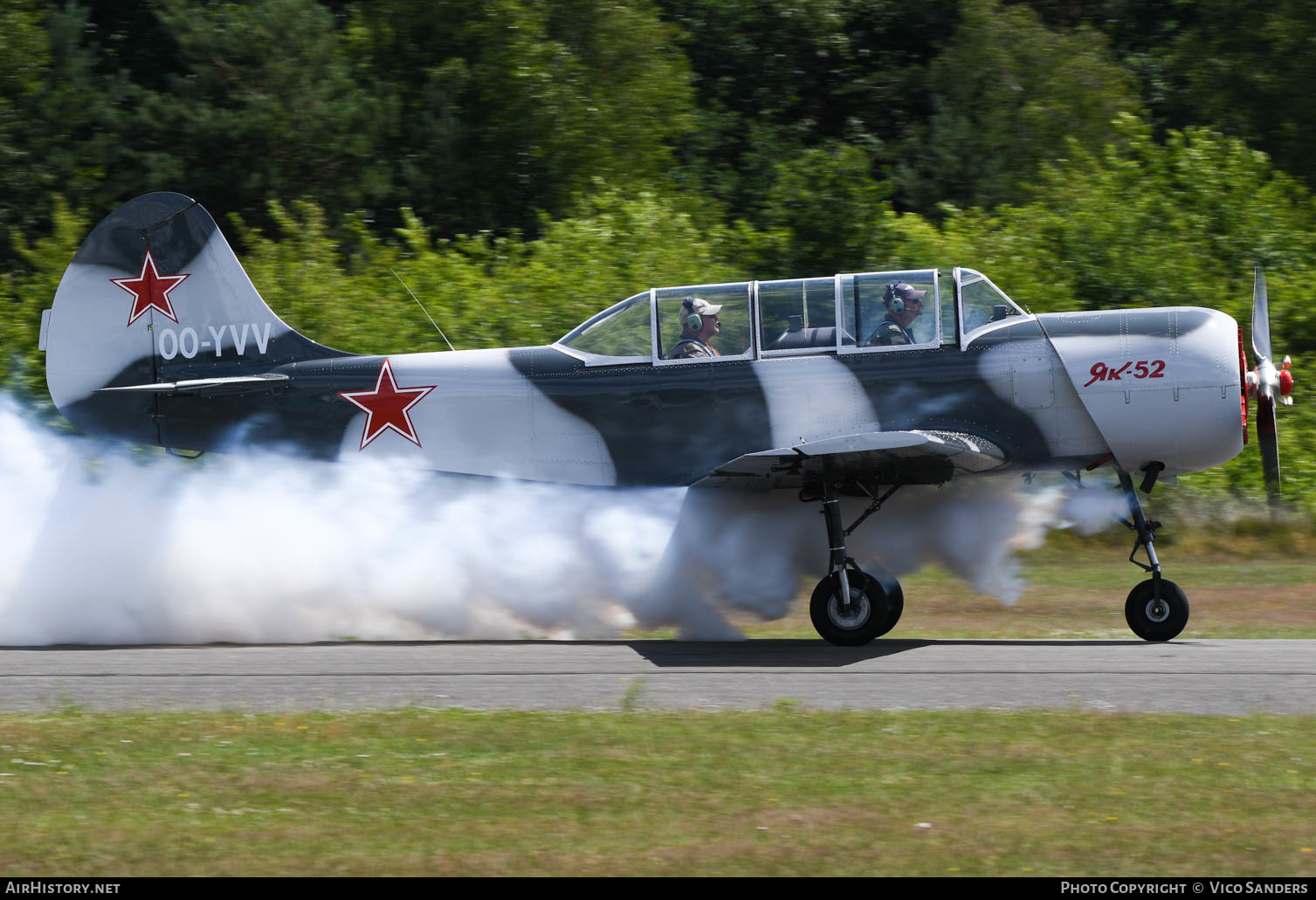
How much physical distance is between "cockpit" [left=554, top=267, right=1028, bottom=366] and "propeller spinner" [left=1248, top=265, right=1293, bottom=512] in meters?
1.70

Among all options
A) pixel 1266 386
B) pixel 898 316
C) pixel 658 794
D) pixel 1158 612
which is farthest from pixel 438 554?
pixel 1266 386

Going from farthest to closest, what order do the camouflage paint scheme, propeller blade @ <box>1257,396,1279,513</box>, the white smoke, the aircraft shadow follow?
the white smoke < propeller blade @ <box>1257,396,1279,513</box> < the camouflage paint scheme < the aircraft shadow

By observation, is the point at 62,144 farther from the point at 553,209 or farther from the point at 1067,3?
the point at 1067,3

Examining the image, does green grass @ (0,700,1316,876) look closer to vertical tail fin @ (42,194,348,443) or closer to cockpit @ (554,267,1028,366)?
cockpit @ (554,267,1028,366)

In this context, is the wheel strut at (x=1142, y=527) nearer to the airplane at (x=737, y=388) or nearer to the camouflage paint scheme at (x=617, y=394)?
the airplane at (x=737, y=388)

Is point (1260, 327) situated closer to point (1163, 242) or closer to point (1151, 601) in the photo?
point (1151, 601)

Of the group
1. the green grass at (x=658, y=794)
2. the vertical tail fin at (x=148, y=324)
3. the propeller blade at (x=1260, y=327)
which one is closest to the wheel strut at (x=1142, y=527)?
the propeller blade at (x=1260, y=327)

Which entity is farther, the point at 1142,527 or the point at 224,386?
the point at 224,386

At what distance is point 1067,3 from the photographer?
37.1m

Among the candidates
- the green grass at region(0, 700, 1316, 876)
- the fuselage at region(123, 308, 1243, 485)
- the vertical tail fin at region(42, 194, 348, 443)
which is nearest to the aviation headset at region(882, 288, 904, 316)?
the fuselage at region(123, 308, 1243, 485)

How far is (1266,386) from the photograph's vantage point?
384 inches

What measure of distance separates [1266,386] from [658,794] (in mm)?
5963

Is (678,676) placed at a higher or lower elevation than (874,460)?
lower

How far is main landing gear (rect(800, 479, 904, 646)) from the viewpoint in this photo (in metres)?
9.79
